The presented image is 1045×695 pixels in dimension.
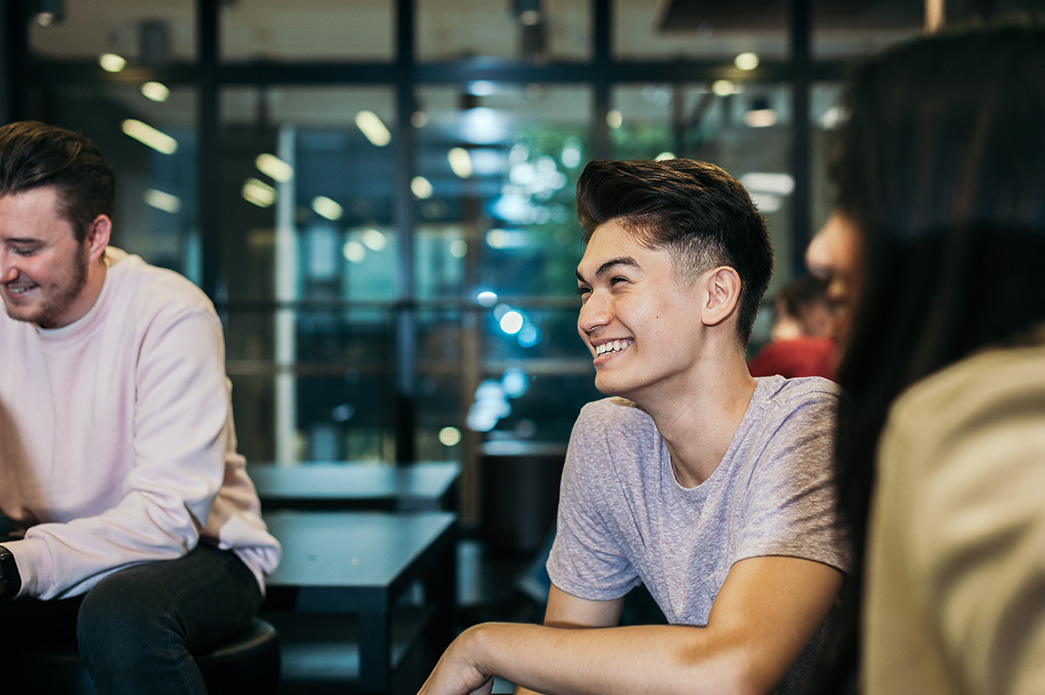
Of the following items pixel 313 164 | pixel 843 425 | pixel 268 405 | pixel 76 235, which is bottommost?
pixel 268 405

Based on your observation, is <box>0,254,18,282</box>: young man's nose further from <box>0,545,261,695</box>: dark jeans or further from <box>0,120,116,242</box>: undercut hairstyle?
<box>0,545,261,695</box>: dark jeans

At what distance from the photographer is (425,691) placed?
106 centimetres

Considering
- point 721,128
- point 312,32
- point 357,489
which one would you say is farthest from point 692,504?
point 312,32

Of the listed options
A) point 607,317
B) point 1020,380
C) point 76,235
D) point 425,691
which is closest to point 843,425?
point 1020,380

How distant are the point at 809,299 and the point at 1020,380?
2.55 meters

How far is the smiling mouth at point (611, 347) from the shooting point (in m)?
1.17

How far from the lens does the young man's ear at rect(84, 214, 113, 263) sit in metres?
1.55

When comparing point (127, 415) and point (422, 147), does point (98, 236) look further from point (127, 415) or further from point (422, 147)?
point (422, 147)

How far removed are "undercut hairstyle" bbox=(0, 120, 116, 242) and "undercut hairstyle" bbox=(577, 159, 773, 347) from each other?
931mm

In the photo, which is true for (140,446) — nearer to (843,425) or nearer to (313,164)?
(843,425)

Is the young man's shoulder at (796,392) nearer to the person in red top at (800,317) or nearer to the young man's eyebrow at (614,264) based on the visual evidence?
the young man's eyebrow at (614,264)

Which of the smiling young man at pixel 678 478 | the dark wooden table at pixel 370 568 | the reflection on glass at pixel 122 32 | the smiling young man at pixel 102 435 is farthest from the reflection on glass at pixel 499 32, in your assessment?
the smiling young man at pixel 678 478

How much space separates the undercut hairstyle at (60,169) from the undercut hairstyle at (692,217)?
93cm

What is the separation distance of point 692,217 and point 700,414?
0.27 meters
